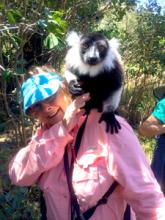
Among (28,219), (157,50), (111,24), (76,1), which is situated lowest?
(28,219)

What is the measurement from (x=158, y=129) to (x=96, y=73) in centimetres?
69

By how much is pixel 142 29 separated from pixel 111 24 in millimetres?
586

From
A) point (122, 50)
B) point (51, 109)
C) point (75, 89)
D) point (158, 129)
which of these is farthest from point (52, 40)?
point (122, 50)

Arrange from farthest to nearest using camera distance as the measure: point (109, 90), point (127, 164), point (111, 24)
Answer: point (111, 24), point (109, 90), point (127, 164)

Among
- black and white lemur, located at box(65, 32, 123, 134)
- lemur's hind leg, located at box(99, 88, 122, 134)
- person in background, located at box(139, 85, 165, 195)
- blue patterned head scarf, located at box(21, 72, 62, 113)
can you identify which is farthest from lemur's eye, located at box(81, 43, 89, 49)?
blue patterned head scarf, located at box(21, 72, 62, 113)

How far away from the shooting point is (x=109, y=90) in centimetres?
238

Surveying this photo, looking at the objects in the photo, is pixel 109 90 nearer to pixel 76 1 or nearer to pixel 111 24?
pixel 76 1

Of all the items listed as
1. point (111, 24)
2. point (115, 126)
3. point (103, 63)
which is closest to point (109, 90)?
point (103, 63)

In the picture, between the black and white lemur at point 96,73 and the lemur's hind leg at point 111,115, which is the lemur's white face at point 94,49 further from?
the lemur's hind leg at point 111,115

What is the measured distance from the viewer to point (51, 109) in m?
1.87

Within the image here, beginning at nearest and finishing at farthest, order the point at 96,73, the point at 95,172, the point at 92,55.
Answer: the point at 95,172 → the point at 96,73 → the point at 92,55

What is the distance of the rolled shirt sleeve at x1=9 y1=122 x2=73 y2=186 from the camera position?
71.1 inches

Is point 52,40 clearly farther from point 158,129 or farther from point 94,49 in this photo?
point 158,129

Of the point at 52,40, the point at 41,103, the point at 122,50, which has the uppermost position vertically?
the point at 52,40
